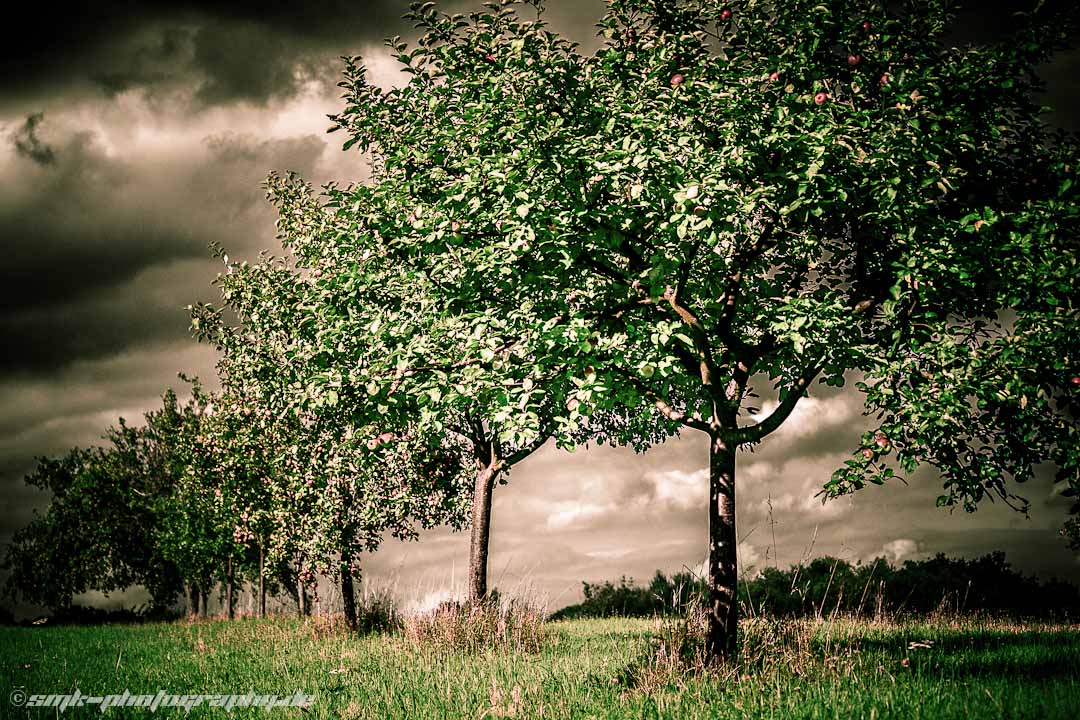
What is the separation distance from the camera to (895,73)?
35.1 ft

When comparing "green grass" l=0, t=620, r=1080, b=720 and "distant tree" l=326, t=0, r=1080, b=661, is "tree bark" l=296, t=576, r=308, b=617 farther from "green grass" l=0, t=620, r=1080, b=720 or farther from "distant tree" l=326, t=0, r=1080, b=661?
"distant tree" l=326, t=0, r=1080, b=661

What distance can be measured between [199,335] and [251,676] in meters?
11.5

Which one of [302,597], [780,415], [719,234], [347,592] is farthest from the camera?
[302,597]

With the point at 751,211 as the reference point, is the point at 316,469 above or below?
below

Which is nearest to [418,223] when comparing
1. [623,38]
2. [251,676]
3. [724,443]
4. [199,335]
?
[623,38]

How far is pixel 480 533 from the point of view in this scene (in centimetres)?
1844

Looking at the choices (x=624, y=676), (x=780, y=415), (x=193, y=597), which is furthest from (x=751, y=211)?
(x=193, y=597)

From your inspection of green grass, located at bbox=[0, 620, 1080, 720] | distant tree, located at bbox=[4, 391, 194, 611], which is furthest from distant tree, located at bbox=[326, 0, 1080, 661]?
distant tree, located at bbox=[4, 391, 194, 611]

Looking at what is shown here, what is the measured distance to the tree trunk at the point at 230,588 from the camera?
106 feet

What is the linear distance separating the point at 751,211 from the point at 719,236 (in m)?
0.94

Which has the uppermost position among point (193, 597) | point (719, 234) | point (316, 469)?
point (719, 234)

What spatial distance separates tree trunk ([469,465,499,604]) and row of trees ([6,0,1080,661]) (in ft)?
24.6

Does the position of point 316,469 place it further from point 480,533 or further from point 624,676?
point 624,676

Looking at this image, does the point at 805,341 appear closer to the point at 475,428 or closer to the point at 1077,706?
the point at 1077,706
